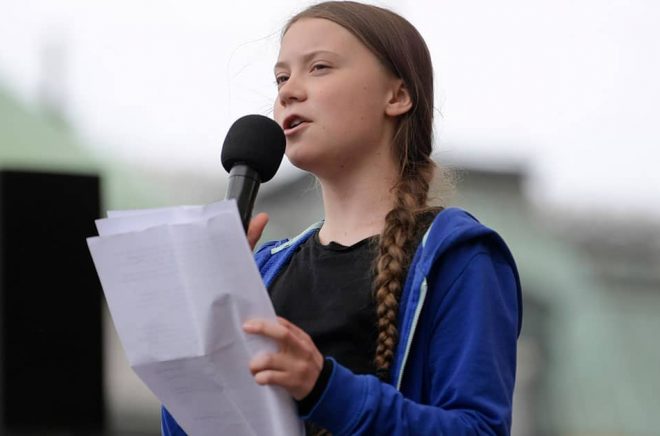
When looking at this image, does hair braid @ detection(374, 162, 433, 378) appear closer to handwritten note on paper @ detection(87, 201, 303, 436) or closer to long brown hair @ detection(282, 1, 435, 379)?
long brown hair @ detection(282, 1, 435, 379)

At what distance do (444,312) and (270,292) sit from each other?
12.5 inches

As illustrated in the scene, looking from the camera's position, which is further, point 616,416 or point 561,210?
point 561,210

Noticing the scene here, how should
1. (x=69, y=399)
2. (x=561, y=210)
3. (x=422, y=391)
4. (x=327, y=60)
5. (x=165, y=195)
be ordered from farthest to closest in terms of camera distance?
(x=561, y=210) < (x=165, y=195) < (x=69, y=399) < (x=327, y=60) < (x=422, y=391)

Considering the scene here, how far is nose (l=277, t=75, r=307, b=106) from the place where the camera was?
84.0 inches

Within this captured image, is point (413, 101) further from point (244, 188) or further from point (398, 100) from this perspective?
point (244, 188)

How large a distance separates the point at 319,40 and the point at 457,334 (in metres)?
0.51

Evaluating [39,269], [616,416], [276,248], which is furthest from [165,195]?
[276,248]

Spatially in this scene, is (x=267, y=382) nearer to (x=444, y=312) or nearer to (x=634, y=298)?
(x=444, y=312)

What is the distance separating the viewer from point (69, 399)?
306 cm

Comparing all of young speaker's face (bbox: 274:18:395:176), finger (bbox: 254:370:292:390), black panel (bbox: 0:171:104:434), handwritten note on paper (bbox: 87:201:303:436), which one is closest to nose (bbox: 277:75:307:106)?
young speaker's face (bbox: 274:18:395:176)

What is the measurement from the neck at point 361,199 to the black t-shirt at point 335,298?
0.10 ft

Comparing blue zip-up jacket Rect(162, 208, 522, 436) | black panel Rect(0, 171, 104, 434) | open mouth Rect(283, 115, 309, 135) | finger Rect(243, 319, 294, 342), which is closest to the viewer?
finger Rect(243, 319, 294, 342)

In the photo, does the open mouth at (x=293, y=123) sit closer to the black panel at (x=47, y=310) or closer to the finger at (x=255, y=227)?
the finger at (x=255, y=227)

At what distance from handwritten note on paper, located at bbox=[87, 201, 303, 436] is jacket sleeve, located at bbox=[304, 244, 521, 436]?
0.26 ft
